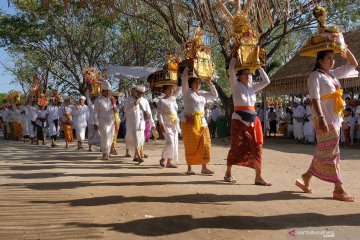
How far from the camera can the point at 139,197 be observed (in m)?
5.65

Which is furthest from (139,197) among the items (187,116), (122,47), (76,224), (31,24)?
(122,47)

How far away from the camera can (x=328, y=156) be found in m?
5.33

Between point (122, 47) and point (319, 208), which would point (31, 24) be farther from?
point (319, 208)

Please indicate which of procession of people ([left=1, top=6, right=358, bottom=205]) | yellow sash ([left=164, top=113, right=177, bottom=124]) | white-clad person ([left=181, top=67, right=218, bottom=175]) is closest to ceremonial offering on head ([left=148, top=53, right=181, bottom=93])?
procession of people ([left=1, top=6, right=358, bottom=205])

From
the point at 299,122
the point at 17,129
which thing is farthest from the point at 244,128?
the point at 17,129

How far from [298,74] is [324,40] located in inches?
483

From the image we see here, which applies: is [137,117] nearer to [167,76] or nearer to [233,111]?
[167,76]

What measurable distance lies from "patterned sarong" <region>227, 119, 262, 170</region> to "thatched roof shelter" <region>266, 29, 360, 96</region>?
992cm

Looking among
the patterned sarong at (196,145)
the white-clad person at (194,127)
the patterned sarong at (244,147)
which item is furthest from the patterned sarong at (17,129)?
the patterned sarong at (244,147)

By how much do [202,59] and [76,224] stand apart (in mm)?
3988

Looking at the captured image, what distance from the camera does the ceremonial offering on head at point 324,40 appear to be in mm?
5320

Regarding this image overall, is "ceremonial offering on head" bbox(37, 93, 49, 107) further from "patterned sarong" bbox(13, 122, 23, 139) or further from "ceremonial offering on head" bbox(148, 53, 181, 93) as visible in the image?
"ceremonial offering on head" bbox(148, 53, 181, 93)

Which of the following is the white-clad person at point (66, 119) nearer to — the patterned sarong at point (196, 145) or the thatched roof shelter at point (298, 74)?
the patterned sarong at point (196, 145)

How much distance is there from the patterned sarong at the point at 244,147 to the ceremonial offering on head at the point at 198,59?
1.22m
